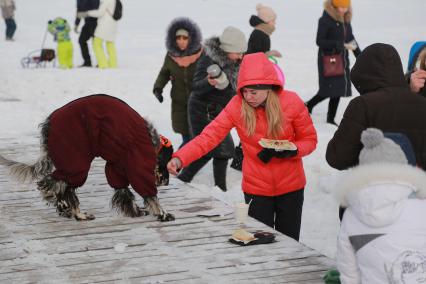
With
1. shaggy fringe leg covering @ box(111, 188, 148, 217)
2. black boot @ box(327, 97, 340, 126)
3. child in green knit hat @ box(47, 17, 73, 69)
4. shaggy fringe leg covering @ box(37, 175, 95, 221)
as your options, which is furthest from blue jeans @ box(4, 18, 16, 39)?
shaggy fringe leg covering @ box(111, 188, 148, 217)

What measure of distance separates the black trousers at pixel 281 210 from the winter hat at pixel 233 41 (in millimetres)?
2310

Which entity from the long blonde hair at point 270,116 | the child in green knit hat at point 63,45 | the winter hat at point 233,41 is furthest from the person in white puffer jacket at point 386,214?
the child in green knit hat at point 63,45

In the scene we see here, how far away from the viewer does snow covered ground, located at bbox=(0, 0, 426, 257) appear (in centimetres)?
877

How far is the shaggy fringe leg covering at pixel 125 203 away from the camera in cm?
570

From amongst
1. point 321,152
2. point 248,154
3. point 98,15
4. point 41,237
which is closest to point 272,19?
point 321,152

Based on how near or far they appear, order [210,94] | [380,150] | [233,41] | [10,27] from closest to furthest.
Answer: [380,150]
[233,41]
[210,94]
[10,27]

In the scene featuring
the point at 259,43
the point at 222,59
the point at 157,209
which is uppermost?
the point at 259,43

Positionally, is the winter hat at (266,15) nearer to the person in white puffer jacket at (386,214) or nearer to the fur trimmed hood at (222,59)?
the fur trimmed hood at (222,59)

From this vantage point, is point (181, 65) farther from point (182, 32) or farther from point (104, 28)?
point (104, 28)

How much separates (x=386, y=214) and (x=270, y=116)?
1894 millimetres

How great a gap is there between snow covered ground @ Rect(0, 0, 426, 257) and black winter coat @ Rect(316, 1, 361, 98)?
0.65 m

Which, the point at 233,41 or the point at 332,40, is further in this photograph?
the point at 332,40

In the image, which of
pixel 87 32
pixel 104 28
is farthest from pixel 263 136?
pixel 87 32

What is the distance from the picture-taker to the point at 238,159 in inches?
345
